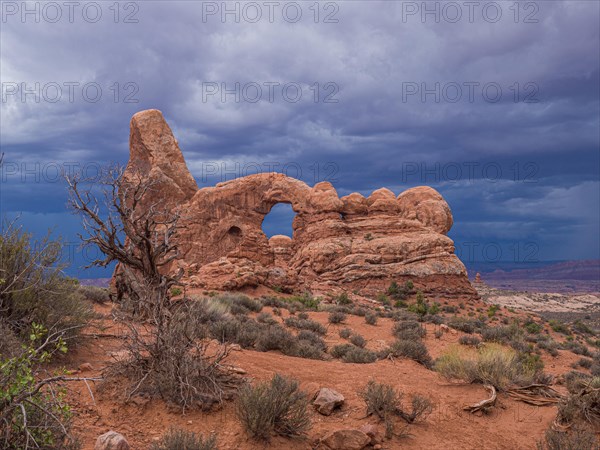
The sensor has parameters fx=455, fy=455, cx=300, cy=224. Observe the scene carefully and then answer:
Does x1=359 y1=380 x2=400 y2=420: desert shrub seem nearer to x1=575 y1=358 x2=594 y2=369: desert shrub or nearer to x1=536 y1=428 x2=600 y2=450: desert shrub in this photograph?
x1=536 y1=428 x2=600 y2=450: desert shrub

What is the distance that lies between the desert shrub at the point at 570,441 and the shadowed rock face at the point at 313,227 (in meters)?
28.7

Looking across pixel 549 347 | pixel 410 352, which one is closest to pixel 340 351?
pixel 410 352

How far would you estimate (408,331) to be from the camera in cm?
1709

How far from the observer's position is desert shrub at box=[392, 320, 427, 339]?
1641 cm

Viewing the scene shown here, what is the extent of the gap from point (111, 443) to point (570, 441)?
16.8 feet

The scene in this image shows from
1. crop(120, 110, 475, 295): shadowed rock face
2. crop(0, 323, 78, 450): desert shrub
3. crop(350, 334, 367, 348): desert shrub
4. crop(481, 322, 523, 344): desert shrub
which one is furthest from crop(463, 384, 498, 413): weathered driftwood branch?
crop(120, 110, 475, 295): shadowed rock face

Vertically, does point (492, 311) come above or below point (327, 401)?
below

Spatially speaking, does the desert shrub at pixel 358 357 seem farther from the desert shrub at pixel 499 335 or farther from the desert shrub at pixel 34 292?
the desert shrub at pixel 499 335

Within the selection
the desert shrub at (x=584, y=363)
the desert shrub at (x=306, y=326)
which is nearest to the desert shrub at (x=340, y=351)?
the desert shrub at (x=306, y=326)

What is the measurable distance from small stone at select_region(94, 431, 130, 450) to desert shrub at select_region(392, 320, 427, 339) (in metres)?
13.0

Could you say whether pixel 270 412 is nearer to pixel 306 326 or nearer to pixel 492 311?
pixel 306 326

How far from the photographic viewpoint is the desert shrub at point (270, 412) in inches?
206

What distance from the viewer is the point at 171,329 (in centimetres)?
614

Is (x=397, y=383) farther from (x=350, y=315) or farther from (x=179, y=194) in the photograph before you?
(x=179, y=194)
